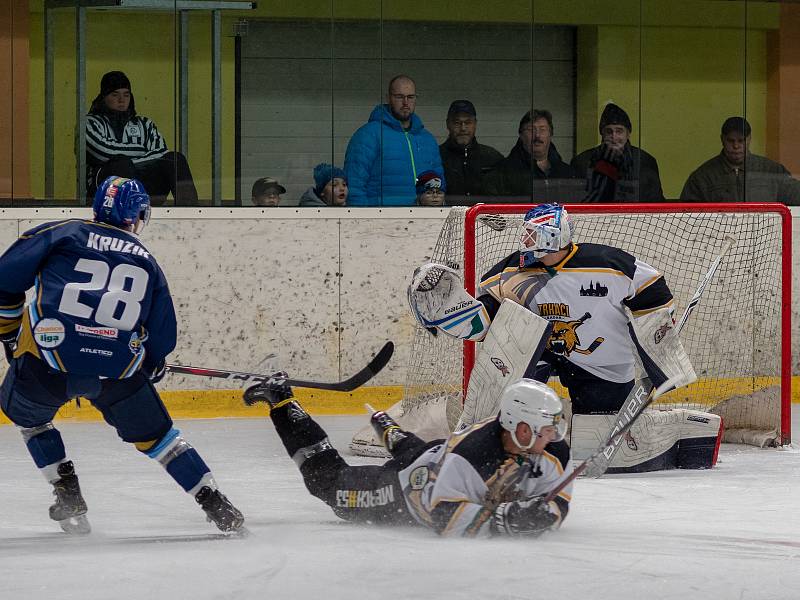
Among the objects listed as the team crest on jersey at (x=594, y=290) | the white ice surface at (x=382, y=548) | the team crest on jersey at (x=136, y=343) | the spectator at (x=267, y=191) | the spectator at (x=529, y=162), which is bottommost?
the white ice surface at (x=382, y=548)

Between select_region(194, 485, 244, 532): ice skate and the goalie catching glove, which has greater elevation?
the goalie catching glove

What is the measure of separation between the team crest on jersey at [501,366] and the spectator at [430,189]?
215cm

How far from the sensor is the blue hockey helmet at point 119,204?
3846mm

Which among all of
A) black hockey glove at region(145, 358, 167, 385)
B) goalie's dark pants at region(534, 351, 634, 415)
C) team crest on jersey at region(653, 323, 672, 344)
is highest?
team crest on jersey at region(653, 323, 672, 344)

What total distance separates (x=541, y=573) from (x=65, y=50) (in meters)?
4.24

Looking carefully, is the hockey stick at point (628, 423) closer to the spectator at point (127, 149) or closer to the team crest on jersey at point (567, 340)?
the team crest on jersey at point (567, 340)

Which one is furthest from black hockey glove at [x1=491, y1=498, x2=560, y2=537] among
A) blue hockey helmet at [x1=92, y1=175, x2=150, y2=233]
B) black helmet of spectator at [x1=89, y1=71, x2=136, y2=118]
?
black helmet of spectator at [x1=89, y1=71, x2=136, y2=118]

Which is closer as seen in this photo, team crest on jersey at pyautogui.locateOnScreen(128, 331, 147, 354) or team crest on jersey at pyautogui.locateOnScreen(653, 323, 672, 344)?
team crest on jersey at pyautogui.locateOnScreen(128, 331, 147, 354)

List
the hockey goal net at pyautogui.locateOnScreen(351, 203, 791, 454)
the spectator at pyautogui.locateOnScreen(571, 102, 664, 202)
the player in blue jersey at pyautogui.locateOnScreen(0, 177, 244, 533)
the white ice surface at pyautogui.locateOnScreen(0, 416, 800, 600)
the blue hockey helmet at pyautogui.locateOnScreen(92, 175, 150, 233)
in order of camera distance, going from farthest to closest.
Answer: the spectator at pyautogui.locateOnScreen(571, 102, 664, 202), the hockey goal net at pyautogui.locateOnScreen(351, 203, 791, 454), the blue hockey helmet at pyautogui.locateOnScreen(92, 175, 150, 233), the player in blue jersey at pyautogui.locateOnScreen(0, 177, 244, 533), the white ice surface at pyautogui.locateOnScreen(0, 416, 800, 600)

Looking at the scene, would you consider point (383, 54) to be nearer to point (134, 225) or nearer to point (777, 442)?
point (777, 442)

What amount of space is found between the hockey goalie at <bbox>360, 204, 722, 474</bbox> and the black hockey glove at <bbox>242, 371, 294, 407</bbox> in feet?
3.18

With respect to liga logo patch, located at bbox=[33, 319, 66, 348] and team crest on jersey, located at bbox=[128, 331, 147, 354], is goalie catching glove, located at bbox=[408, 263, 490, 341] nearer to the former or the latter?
team crest on jersey, located at bbox=[128, 331, 147, 354]

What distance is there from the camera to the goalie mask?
5023 millimetres

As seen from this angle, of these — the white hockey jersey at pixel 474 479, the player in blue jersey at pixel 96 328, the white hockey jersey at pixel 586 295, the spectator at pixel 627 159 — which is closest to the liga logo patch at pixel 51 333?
the player in blue jersey at pixel 96 328
